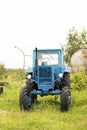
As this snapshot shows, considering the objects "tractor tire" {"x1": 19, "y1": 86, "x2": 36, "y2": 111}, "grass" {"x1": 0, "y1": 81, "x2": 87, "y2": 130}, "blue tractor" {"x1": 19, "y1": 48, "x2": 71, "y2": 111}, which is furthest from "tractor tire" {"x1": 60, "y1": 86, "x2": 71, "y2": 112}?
"tractor tire" {"x1": 19, "y1": 86, "x2": 36, "y2": 111}

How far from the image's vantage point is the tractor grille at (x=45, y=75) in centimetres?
1441

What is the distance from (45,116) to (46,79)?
9.54 ft

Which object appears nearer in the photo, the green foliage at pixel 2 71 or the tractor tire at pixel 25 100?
the tractor tire at pixel 25 100

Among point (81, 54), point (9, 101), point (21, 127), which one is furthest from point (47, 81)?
point (81, 54)

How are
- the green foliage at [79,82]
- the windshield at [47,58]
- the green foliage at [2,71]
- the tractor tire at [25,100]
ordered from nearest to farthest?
the tractor tire at [25,100]
the windshield at [47,58]
the green foliage at [79,82]
the green foliage at [2,71]

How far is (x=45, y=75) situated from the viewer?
1447 centimetres

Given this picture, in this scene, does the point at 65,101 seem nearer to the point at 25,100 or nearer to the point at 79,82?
the point at 25,100

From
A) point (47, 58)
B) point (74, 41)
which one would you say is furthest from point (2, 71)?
point (47, 58)

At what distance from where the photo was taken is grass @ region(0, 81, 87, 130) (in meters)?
9.93

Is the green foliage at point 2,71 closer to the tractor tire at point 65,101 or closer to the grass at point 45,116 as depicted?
the grass at point 45,116

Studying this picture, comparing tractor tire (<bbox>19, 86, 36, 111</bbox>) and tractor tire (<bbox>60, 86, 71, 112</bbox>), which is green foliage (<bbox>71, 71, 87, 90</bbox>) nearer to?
tractor tire (<bbox>19, 86, 36, 111</bbox>)

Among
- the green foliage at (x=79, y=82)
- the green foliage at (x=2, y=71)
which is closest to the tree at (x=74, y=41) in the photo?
the green foliage at (x=2, y=71)

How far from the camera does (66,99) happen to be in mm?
13148

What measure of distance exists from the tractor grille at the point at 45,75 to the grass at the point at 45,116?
32.5 inches
